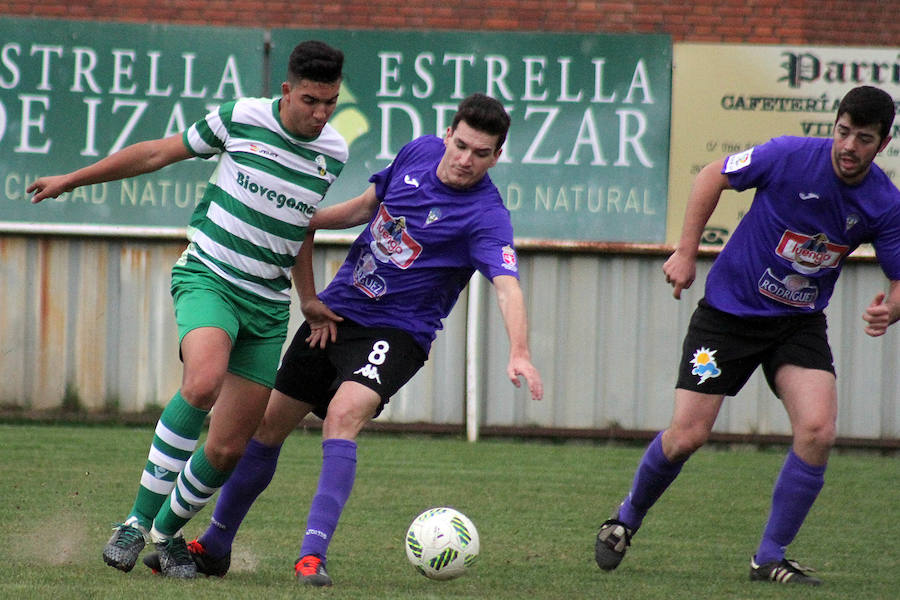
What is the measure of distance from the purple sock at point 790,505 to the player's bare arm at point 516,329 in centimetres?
137

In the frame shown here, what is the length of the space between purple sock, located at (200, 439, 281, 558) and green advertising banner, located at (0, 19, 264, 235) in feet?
19.0

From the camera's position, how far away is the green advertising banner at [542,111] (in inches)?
420

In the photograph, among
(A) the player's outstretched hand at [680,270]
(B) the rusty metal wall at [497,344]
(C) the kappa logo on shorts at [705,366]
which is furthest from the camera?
(B) the rusty metal wall at [497,344]

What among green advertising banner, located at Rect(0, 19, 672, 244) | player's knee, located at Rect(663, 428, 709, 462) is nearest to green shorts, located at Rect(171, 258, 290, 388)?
player's knee, located at Rect(663, 428, 709, 462)

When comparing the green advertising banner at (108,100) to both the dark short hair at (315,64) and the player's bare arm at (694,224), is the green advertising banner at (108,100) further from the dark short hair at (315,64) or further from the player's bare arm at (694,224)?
the player's bare arm at (694,224)

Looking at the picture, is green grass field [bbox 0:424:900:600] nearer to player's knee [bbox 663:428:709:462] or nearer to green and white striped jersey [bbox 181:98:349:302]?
player's knee [bbox 663:428:709:462]

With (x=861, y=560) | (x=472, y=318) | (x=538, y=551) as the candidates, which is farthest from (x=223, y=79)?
(x=861, y=560)

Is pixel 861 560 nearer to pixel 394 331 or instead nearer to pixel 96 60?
pixel 394 331

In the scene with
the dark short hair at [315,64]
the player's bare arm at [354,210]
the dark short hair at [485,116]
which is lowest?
the player's bare arm at [354,210]

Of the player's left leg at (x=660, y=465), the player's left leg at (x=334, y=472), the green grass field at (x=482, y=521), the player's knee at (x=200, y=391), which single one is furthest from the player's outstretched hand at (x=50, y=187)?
the player's left leg at (x=660, y=465)

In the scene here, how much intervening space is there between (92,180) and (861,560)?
379cm

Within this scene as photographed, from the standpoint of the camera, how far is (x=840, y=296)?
10570 mm

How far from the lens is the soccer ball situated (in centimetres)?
479

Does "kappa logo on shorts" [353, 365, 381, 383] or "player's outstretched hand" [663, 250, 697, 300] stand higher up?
"player's outstretched hand" [663, 250, 697, 300]
